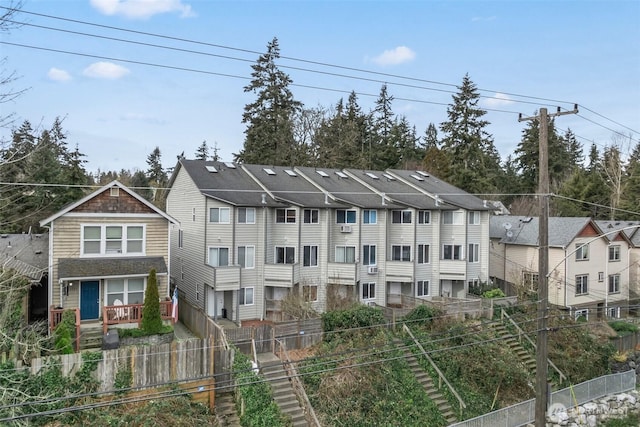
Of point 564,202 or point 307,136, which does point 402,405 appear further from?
point 564,202

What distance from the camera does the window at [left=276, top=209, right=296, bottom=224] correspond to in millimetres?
26750

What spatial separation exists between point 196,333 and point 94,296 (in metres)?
4.87

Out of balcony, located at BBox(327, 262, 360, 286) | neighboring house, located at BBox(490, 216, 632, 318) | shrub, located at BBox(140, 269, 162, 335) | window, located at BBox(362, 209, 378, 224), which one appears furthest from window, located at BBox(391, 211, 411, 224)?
shrub, located at BBox(140, 269, 162, 335)

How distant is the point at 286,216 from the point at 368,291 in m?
7.27

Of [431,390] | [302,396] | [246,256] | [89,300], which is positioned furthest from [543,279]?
[89,300]

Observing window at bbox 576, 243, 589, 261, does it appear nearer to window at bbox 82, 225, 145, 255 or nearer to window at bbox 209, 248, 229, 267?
window at bbox 209, 248, 229, 267

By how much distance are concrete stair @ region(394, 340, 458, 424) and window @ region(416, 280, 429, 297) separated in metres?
9.28

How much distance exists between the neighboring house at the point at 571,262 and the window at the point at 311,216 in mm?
14252

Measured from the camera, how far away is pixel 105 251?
20.4 m

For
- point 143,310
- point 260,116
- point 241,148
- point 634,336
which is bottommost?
point 634,336

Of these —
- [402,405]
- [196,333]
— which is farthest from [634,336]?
[196,333]

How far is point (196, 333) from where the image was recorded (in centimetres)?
2139

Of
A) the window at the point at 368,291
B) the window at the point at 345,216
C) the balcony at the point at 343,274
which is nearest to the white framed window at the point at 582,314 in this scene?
the window at the point at 368,291

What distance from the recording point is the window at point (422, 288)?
97.7 feet
